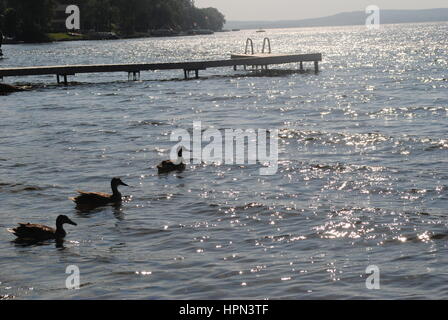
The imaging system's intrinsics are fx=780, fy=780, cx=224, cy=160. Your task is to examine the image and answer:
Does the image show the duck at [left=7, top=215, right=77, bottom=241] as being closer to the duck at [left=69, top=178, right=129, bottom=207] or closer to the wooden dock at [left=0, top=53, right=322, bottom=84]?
the duck at [left=69, top=178, right=129, bottom=207]

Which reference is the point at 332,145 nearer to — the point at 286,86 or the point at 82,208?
the point at 82,208

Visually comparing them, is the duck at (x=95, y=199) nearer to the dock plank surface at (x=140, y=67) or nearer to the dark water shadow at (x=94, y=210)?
the dark water shadow at (x=94, y=210)

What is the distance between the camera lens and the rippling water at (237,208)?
13375 millimetres

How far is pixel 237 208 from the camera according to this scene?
61.0ft

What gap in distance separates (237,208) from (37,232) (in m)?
4.84

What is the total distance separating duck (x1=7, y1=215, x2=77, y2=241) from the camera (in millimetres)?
16156

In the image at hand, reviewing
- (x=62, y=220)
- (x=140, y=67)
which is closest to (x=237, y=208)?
(x=62, y=220)

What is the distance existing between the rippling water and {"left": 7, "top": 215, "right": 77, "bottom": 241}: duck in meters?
0.35

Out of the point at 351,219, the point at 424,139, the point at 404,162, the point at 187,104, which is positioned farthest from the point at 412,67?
the point at 351,219

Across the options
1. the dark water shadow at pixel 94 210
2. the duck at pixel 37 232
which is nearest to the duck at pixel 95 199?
the dark water shadow at pixel 94 210

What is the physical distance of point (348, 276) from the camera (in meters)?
13.4

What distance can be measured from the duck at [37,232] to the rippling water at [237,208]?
35cm

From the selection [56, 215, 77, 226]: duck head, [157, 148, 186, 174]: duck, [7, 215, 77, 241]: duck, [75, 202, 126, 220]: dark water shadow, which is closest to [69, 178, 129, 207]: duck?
[75, 202, 126, 220]: dark water shadow

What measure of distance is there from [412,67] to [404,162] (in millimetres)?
55688
